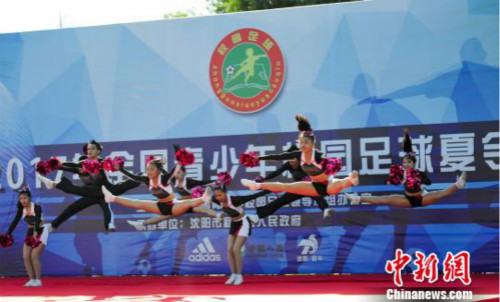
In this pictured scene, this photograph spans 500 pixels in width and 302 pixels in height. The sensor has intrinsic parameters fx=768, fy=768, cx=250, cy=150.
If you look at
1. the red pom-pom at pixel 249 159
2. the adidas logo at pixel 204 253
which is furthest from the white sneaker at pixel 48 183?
the red pom-pom at pixel 249 159

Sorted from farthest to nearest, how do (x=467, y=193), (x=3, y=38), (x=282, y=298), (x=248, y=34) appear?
(x=3, y=38) → (x=248, y=34) → (x=467, y=193) → (x=282, y=298)

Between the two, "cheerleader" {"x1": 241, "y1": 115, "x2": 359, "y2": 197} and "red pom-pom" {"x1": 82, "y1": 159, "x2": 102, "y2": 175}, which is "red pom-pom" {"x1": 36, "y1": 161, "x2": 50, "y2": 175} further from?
"cheerleader" {"x1": 241, "y1": 115, "x2": 359, "y2": 197}

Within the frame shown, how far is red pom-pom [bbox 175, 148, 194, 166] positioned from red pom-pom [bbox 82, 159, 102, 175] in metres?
0.89

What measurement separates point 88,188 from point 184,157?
3.79 ft

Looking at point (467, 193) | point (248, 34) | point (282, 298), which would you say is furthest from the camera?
point (248, 34)

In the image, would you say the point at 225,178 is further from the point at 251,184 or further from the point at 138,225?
the point at 138,225

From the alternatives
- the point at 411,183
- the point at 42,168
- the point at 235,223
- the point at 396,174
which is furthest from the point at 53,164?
the point at 411,183

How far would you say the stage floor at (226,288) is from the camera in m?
6.68

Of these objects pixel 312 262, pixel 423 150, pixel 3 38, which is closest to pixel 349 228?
pixel 312 262

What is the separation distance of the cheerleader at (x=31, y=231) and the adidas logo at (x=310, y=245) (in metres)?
2.79

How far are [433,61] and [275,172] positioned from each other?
6.27ft

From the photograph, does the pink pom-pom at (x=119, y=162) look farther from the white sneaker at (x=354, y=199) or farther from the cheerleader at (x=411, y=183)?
the cheerleader at (x=411, y=183)

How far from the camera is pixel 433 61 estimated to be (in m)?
7.50

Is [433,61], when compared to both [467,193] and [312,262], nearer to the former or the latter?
[467,193]
